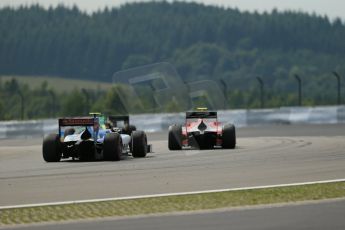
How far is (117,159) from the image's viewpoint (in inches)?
840

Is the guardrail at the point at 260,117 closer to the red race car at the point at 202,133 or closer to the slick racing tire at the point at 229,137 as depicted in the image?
the red race car at the point at 202,133

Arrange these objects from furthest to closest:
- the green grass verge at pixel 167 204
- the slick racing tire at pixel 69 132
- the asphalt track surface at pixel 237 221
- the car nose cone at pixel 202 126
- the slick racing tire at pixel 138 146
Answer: the car nose cone at pixel 202 126, the slick racing tire at pixel 138 146, the slick racing tire at pixel 69 132, the green grass verge at pixel 167 204, the asphalt track surface at pixel 237 221

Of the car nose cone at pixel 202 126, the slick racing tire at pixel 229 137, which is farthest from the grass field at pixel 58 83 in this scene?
the slick racing tire at pixel 229 137

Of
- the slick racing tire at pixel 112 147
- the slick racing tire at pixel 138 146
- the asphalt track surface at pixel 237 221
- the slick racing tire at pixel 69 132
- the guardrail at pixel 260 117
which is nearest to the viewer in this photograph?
the asphalt track surface at pixel 237 221

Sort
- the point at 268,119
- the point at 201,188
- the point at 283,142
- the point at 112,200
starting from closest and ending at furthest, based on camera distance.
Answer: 1. the point at 112,200
2. the point at 201,188
3. the point at 283,142
4. the point at 268,119

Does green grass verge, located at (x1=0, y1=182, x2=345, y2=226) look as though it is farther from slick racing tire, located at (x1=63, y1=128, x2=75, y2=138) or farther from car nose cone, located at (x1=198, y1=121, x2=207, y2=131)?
car nose cone, located at (x1=198, y1=121, x2=207, y2=131)

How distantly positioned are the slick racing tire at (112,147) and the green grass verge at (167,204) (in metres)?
7.27

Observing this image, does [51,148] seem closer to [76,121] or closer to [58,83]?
[76,121]

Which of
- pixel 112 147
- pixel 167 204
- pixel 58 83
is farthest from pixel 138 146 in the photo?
pixel 58 83

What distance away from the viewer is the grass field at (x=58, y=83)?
143562 mm

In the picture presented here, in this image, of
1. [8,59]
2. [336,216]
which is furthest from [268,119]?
[8,59]

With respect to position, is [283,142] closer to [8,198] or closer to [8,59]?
[8,198]

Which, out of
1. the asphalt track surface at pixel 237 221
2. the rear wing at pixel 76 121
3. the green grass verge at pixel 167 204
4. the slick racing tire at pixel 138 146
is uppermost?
the rear wing at pixel 76 121

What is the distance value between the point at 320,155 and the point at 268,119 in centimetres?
2246
